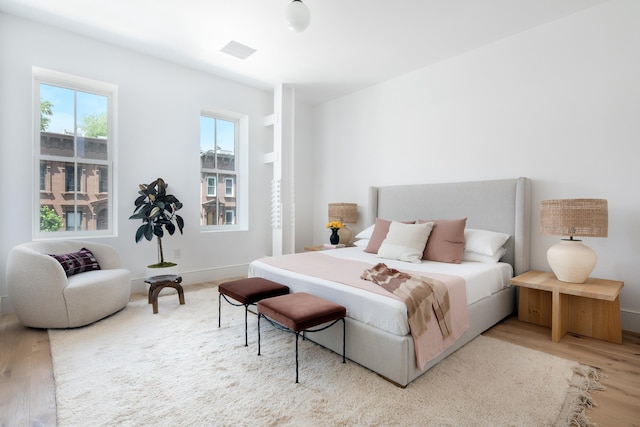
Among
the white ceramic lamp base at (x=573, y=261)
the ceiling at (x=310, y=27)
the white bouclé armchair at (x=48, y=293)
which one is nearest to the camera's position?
the white ceramic lamp base at (x=573, y=261)

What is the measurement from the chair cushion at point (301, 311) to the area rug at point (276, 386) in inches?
13.9

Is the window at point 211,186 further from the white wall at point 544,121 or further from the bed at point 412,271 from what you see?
the white wall at point 544,121

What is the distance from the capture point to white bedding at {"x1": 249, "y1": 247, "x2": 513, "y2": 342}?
1959 millimetres

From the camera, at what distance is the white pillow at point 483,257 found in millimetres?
3078

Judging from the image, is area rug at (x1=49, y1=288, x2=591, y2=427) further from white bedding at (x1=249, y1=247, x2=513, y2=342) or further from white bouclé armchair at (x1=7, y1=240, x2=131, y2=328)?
white bedding at (x1=249, y1=247, x2=513, y2=342)

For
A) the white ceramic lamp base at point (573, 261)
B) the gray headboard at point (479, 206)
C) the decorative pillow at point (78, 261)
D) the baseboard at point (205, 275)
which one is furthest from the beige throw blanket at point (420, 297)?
the baseboard at point (205, 275)

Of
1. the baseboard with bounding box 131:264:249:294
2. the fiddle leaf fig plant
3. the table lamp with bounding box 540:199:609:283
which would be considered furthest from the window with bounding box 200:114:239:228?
the table lamp with bounding box 540:199:609:283

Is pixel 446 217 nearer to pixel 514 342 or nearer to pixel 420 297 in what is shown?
pixel 514 342

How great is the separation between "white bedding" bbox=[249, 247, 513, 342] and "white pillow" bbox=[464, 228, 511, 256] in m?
0.15

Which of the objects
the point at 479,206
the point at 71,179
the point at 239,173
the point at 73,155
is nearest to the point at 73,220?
the point at 71,179

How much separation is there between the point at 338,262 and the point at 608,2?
3312mm

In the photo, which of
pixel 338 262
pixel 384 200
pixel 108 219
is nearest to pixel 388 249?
pixel 338 262

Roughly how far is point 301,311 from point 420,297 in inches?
30.2

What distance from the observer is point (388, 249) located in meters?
3.27
